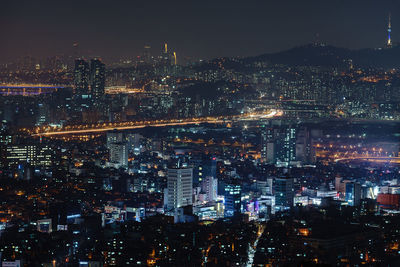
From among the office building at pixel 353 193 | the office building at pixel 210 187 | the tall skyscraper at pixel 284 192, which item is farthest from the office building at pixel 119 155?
the office building at pixel 353 193

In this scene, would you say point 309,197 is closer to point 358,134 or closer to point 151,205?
point 151,205

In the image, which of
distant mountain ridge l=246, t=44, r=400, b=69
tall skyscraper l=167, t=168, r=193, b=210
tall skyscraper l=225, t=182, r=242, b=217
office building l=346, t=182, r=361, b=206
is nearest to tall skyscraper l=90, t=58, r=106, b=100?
distant mountain ridge l=246, t=44, r=400, b=69

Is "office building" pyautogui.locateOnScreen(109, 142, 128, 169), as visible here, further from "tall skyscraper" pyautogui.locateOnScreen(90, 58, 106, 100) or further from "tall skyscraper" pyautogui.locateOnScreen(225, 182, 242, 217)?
"tall skyscraper" pyautogui.locateOnScreen(90, 58, 106, 100)

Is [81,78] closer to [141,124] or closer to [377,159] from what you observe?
[141,124]

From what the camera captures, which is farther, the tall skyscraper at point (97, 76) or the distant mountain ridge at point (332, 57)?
the tall skyscraper at point (97, 76)

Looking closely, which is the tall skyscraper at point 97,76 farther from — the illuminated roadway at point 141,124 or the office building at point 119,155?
the office building at point 119,155

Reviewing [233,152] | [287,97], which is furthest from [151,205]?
[287,97]
